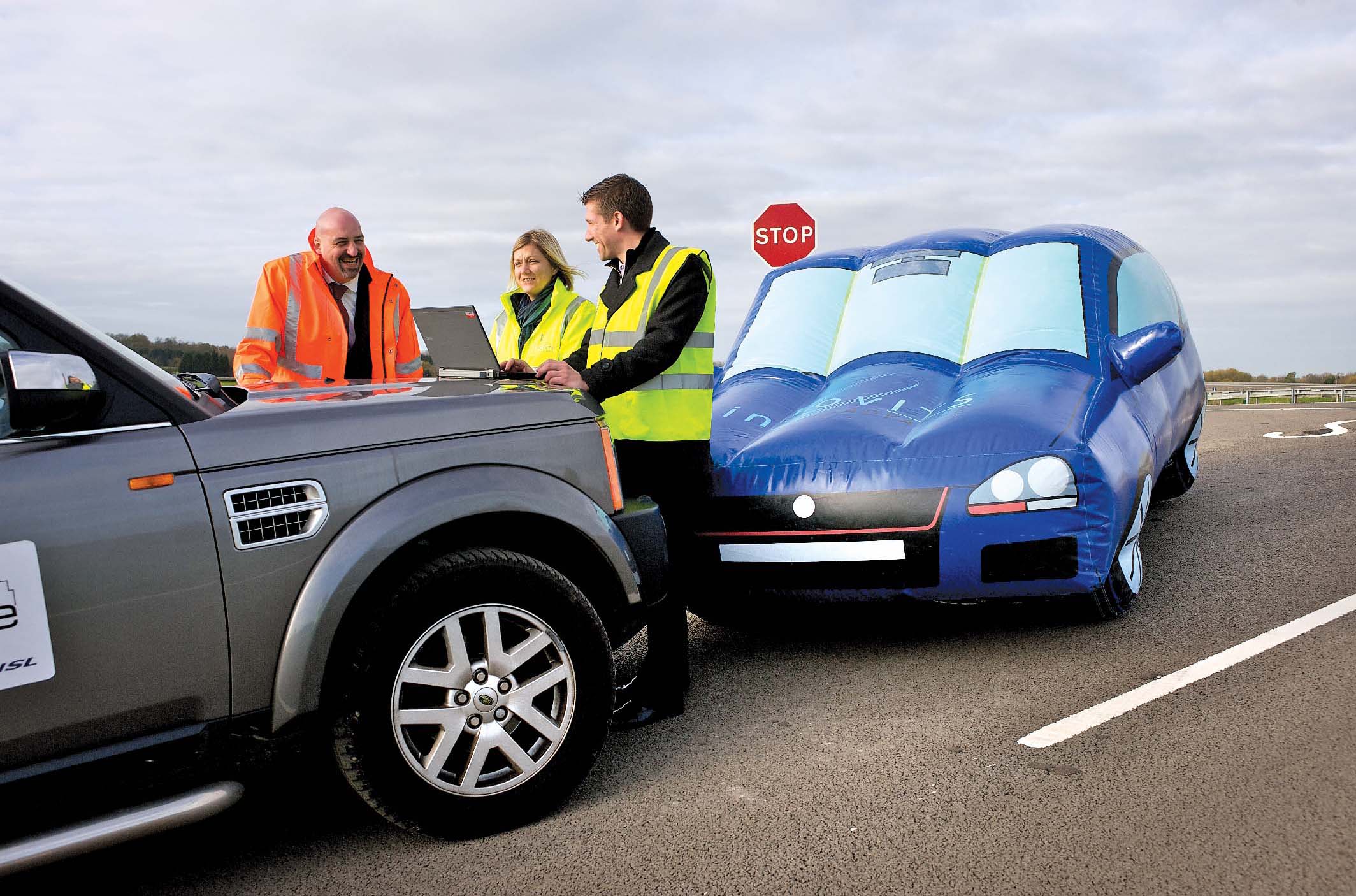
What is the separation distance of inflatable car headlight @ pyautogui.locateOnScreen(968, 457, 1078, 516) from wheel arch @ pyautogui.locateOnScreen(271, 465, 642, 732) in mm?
1785

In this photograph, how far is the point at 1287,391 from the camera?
91.6ft

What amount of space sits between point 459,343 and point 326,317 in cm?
120

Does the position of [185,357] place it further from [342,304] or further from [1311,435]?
[1311,435]

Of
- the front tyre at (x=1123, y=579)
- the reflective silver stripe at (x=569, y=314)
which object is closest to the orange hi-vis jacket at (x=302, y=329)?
the reflective silver stripe at (x=569, y=314)

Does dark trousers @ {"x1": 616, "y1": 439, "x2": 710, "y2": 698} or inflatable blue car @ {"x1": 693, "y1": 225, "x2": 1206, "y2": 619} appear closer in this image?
dark trousers @ {"x1": 616, "y1": 439, "x2": 710, "y2": 698}

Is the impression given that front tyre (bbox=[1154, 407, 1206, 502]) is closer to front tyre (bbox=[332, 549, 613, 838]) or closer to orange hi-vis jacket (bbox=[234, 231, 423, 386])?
orange hi-vis jacket (bbox=[234, 231, 423, 386])

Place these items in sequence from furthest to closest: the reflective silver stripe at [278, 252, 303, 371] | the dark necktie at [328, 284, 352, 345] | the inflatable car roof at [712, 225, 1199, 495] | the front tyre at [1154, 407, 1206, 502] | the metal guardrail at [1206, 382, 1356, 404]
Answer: the metal guardrail at [1206, 382, 1356, 404] → the front tyre at [1154, 407, 1206, 502] → the dark necktie at [328, 284, 352, 345] → the reflective silver stripe at [278, 252, 303, 371] → the inflatable car roof at [712, 225, 1199, 495]

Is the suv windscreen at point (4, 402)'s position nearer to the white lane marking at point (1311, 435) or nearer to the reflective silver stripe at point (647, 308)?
the reflective silver stripe at point (647, 308)

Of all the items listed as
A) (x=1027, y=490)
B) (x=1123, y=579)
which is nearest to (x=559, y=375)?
(x=1027, y=490)

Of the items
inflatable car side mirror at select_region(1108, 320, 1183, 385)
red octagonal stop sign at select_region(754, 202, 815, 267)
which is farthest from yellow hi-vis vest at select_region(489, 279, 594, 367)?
red octagonal stop sign at select_region(754, 202, 815, 267)

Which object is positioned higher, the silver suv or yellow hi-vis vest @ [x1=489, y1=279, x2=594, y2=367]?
yellow hi-vis vest @ [x1=489, y1=279, x2=594, y2=367]

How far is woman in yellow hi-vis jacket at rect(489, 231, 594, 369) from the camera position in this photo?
234 inches

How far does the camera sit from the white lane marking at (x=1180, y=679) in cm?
377

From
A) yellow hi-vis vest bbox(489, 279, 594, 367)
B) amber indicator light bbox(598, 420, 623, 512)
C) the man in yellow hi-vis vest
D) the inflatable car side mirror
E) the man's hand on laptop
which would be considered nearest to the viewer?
amber indicator light bbox(598, 420, 623, 512)
